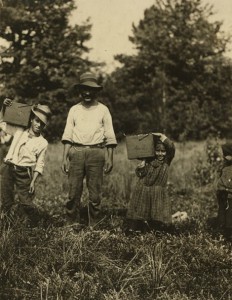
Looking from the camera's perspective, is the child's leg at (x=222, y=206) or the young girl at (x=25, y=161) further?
the child's leg at (x=222, y=206)

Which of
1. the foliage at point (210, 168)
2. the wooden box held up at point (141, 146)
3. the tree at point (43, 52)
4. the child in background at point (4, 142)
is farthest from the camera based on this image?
the tree at point (43, 52)

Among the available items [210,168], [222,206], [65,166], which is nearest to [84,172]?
[65,166]

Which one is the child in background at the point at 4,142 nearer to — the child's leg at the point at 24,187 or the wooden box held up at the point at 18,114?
the wooden box held up at the point at 18,114

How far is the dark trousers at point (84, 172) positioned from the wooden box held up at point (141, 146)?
43cm

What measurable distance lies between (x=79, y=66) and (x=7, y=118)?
27785 mm

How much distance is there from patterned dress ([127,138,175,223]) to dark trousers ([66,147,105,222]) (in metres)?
0.54

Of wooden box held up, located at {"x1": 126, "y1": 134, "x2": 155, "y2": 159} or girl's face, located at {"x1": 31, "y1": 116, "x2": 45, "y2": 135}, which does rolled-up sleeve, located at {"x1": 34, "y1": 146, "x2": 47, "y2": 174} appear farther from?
wooden box held up, located at {"x1": 126, "y1": 134, "x2": 155, "y2": 159}

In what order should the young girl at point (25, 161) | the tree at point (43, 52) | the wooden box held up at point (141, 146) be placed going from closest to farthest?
the young girl at point (25, 161), the wooden box held up at point (141, 146), the tree at point (43, 52)

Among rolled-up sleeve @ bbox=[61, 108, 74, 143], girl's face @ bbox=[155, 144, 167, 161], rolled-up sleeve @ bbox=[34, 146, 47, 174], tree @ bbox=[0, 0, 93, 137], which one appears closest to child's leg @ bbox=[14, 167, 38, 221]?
rolled-up sleeve @ bbox=[34, 146, 47, 174]

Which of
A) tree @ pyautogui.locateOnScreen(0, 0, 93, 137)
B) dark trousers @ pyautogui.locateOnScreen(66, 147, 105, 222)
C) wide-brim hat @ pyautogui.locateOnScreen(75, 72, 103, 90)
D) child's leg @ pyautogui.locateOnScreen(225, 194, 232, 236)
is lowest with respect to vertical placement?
child's leg @ pyautogui.locateOnScreen(225, 194, 232, 236)

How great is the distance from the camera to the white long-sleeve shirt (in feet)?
20.7

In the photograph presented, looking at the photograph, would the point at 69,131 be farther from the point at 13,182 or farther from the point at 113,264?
the point at 113,264

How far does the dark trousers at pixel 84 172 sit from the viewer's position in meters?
6.32

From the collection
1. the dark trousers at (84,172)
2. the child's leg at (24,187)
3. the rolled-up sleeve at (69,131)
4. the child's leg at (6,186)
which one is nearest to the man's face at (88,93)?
the rolled-up sleeve at (69,131)
